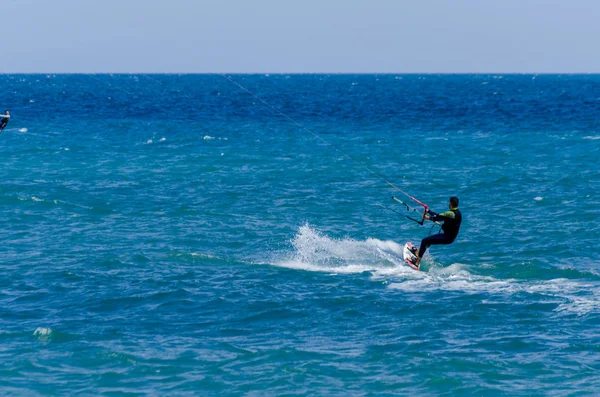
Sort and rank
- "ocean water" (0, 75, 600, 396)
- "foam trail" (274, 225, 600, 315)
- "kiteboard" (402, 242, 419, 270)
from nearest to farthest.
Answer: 1. "ocean water" (0, 75, 600, 396)
2. "foam trail" (274, 225, 600, 315)
3. "kiteboard" (402, 242, 419, 270)

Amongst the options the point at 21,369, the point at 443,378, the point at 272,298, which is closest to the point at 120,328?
→ the point at 21,369

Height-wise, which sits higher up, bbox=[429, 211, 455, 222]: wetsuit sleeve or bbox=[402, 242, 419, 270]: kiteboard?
bbox=[429, 211, 455, 222]: wetsuit sleeve

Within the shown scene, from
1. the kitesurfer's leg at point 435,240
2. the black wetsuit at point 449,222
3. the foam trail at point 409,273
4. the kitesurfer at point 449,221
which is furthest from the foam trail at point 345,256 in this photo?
the black wetsuit at point 449,222

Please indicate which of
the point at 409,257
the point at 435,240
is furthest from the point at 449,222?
the point at 409,257

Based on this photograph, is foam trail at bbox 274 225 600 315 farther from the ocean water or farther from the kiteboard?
the kiteboard

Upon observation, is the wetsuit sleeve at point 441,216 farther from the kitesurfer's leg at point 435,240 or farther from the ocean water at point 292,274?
the ocean water at point 292,274

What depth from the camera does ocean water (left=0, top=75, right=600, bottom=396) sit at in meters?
16.0

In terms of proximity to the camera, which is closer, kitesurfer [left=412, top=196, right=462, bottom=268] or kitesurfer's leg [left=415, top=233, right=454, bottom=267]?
kitesurfer [left=412, top=196, right=462, bottom=268]

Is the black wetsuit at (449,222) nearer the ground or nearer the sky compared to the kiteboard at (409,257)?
nearer the sky

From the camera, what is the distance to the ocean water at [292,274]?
15953mm

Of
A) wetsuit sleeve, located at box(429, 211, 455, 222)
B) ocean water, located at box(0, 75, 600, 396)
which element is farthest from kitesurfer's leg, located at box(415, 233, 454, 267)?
ocean water, located at box(0, 75, 600, 396)

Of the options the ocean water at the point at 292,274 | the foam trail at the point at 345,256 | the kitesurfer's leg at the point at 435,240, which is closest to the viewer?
the ocean water at the point at 292,274

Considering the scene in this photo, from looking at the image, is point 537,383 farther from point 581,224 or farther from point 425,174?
point 425,174

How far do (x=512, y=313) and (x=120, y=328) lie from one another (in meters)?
9.21
